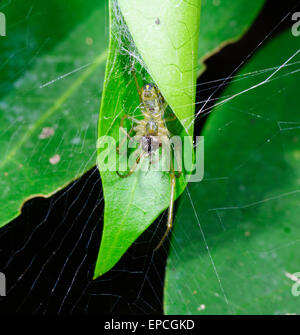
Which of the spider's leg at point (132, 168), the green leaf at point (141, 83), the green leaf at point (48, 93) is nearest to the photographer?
the green leaf at point (141, 83)

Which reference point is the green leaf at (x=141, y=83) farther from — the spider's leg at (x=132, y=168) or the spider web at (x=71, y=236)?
the spider web at (x=71, y=236)

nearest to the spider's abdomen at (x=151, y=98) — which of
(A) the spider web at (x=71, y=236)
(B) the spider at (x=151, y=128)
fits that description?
(B) the spider at (x=151, y=128)

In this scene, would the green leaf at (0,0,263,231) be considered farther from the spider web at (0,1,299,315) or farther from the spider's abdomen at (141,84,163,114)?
the spider's abdomen at (141,84,163,114)

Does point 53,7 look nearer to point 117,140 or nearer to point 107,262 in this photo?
point 117,140

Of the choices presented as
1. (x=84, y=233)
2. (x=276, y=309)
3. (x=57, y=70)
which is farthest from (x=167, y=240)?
(x=57, y=70)

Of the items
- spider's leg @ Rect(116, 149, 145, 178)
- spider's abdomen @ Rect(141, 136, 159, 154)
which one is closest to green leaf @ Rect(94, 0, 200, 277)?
spider's leg @ Rect(116, 149, 145, 178)

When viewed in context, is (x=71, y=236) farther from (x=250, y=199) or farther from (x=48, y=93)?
(x=250, y=199)

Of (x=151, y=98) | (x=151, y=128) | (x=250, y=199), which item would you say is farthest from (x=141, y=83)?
(x=250, y=199)
